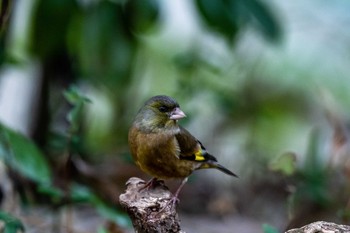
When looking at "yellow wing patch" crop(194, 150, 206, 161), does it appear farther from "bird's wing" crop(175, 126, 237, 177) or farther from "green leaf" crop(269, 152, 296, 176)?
"green leaf" crop(269, 152, 296, 176)

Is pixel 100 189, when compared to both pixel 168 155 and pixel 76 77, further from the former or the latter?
pixel 168 155

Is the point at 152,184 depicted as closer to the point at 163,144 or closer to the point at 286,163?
the point at 163,144

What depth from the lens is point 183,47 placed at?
24.1 ft

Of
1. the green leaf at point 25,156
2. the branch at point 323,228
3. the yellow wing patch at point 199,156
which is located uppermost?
the yellow wing patch at point 199,156

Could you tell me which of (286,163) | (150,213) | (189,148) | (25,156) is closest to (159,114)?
(189,148)

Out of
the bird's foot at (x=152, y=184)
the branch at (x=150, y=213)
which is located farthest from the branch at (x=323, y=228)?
the bird's foot at (x=152, y=184)

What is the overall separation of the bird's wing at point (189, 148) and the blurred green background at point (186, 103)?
0.32 meters

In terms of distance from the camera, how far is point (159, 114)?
10.7 ft

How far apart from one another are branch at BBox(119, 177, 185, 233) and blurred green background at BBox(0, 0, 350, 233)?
679 millimetres

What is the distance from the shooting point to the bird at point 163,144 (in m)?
3.12

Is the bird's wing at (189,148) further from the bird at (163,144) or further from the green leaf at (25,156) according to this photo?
the green leaf at (25,156)

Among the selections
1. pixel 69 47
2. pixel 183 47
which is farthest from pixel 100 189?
pixel 183 47

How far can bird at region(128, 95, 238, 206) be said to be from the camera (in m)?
3.12

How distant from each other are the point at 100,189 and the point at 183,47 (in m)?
2.55
